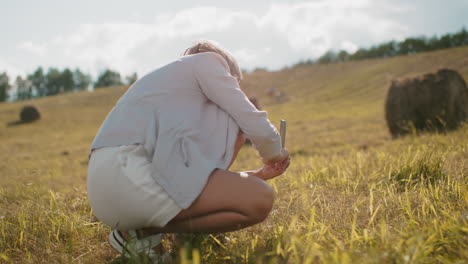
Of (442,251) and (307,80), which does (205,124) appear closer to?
(442,251)

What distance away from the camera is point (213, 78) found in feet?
6.54

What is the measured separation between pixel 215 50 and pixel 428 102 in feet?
25.0

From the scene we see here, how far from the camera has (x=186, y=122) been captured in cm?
193

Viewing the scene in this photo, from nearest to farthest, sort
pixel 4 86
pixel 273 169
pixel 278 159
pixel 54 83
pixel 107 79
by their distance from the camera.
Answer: pixel 278 159 → pixel 273 169 → pixel 4 86 → pixel 54 83 → pixel 107 79

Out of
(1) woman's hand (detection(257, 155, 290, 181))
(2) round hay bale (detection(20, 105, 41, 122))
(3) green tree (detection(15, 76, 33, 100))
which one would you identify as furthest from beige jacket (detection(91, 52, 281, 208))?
(3) green tree (detection(15, 76, 33, 100))

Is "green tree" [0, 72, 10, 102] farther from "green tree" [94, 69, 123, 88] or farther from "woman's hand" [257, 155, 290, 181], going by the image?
"woman's hand" [257, 155, 290, 181]

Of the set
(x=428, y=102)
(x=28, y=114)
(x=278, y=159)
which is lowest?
(x=428, y=102)

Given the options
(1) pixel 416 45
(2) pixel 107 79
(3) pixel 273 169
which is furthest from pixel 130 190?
(2) pixel 107 79

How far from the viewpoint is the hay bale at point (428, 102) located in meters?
7.90

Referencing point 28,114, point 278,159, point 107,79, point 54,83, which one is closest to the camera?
point 278,159

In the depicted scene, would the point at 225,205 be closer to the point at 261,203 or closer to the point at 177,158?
the point at 261,203

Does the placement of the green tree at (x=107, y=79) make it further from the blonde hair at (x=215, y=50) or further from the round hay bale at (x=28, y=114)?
the blonde hair at (x=215, y=50)

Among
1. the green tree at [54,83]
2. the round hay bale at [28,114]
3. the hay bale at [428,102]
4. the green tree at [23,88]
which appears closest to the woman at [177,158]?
the hay bale at [428,102]

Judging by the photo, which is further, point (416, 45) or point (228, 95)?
point (416, 45)
